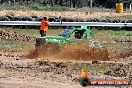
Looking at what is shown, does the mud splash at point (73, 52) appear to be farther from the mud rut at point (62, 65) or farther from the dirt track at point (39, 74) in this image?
the dirt track at point (39, 74)

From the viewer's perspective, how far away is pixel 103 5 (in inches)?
2446

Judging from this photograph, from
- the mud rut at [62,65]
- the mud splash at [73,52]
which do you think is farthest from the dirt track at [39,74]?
the mud splash at [73,52]

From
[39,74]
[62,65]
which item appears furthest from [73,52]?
[39,74]

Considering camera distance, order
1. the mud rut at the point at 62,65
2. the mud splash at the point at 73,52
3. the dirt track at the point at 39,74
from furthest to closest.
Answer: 1. the mud splash at the point at 73,52
2. the mud rut at the point at 62,65
3. the dirt track at the point at 39,74

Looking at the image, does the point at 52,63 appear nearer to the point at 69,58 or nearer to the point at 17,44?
the point at 69,58

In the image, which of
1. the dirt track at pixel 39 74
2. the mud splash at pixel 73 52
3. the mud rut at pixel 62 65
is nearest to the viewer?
the dirt track at pixel 39 74

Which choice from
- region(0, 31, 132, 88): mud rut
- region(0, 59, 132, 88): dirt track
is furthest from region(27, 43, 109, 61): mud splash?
region(0, 59, 132, 88): dirt track

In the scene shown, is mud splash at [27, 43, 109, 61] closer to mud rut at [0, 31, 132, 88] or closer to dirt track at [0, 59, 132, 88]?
mud rut at [0, 31, 132, 88]

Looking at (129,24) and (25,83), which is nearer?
(25,83)

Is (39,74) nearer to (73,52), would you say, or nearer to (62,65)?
(62,65)

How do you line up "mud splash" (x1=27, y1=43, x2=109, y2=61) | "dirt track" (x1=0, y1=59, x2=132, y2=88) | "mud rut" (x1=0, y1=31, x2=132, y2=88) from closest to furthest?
"dirt track" (x1=0, y1=59, x2=132, y2=88), "mud rut" (x1=0, y1=31, x2=132, y2=88), "mud splash" (x1=27, y1=43, x2=109, y2=61)

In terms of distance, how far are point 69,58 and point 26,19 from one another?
15.9 m

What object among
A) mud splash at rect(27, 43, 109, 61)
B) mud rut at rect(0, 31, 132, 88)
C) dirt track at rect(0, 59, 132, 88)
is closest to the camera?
dirt track at rect(0, 59, 132, 88)

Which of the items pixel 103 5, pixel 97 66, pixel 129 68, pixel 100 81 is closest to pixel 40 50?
pixel 97 66
